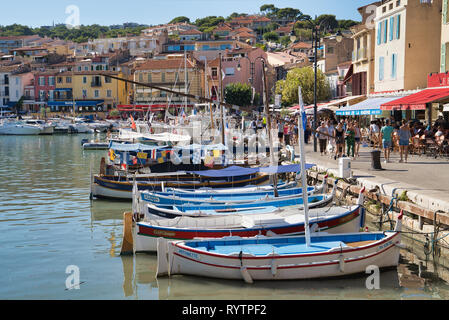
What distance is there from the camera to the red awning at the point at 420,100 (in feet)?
82.0

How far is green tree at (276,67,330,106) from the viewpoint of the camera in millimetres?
60438

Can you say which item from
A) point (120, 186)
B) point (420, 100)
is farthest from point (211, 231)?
point (420, 100)

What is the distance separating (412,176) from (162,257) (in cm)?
1068

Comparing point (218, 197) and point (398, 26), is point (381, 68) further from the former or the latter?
→ point (218, 197)

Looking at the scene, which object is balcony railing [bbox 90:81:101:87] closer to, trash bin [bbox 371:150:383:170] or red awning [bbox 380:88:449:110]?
red awning [bbox 380:88:449:110]

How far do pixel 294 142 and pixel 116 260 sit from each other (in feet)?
83.6

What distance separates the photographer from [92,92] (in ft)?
324

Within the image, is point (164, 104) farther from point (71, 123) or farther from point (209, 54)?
point (209, 54)

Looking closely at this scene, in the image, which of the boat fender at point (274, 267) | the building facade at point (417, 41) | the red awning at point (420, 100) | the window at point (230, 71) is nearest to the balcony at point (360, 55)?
the building facade at point (417, 41)

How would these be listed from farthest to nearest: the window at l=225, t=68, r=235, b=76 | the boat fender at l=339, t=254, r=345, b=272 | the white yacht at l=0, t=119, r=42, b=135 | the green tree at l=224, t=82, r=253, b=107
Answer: the window at l=225, t=68, r=235, b=76
the green tree at l=224, t=82, r=253, b=107
the white yacht at l=0, t=119, r=42, b=135
the boat fender at l=339, t=254, r=345, b=272

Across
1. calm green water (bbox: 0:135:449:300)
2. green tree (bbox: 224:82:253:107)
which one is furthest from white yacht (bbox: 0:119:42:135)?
calm green water (bbox: 0:135:449:300)

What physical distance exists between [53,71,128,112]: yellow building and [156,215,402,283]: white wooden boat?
86.9m

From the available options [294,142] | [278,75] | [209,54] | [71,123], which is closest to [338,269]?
[294,142]

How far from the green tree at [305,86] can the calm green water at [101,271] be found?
40.3m
